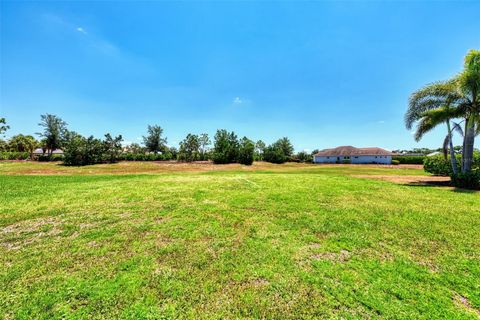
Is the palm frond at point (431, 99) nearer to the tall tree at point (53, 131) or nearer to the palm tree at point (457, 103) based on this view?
the palm tree at point (457, 103)

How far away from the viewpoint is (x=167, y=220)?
242 inches

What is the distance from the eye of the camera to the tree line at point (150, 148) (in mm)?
37594

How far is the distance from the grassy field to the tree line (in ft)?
114

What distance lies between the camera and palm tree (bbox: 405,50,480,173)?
37.7ft

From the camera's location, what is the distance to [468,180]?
11805 mm

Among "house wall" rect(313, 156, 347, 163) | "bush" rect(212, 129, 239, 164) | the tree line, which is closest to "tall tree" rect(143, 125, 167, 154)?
the tree line

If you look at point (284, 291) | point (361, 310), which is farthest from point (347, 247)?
point (284, 291)

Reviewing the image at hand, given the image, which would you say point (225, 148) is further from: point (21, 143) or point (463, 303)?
point (21, 143)

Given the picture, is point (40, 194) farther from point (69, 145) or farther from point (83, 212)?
point (69, 145)

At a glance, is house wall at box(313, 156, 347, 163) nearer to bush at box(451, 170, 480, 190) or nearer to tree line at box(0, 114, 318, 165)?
tree line at box(0, 114, 318, 165)

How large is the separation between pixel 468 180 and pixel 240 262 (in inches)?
632

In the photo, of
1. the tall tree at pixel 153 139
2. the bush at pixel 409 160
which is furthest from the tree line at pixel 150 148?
the bush at pixel 409 160

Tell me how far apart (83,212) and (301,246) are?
7527 millimetres

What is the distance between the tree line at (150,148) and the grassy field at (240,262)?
114ft
